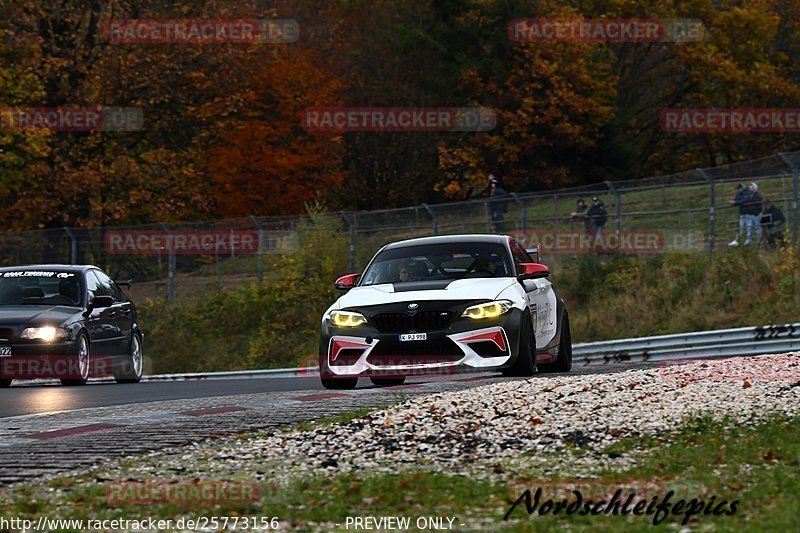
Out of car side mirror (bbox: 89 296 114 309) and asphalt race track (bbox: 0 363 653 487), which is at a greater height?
car side mirror (bbox: 89 296 114 309)

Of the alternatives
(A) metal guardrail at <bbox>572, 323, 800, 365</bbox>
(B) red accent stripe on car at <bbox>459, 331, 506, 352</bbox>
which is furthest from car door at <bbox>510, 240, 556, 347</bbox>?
(A) metal guardrail at <bbox>572, 323, 800, 365</bbox>

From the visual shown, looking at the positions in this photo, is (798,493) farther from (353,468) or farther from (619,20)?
(619,20)

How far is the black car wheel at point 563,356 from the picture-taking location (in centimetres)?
1822

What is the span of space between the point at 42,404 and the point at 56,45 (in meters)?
33.5

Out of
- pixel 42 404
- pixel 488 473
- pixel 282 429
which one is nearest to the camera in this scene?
pixel 488 473

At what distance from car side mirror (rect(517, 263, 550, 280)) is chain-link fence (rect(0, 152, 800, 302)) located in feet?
48.9

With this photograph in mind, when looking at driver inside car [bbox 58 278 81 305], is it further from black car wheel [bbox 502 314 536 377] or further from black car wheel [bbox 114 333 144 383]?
black car wheel [bbox 502 314 536 377]

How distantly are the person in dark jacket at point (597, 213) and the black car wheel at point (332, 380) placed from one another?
19.2 meters

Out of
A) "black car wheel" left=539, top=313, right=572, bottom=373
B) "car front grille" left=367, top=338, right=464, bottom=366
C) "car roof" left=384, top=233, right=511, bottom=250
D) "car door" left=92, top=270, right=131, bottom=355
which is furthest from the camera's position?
"car door" left=92, top=270, right=131, bottom=355

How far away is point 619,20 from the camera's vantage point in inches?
2731

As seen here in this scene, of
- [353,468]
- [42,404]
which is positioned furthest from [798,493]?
[42,404]

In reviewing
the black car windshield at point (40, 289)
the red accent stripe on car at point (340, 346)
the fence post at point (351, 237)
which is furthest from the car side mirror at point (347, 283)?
the fence post at point (351, 237)

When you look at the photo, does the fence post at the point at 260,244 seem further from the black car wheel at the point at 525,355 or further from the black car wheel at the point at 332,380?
the black car wheel at the point at 525,355

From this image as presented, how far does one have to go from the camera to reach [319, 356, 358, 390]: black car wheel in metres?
16.0
